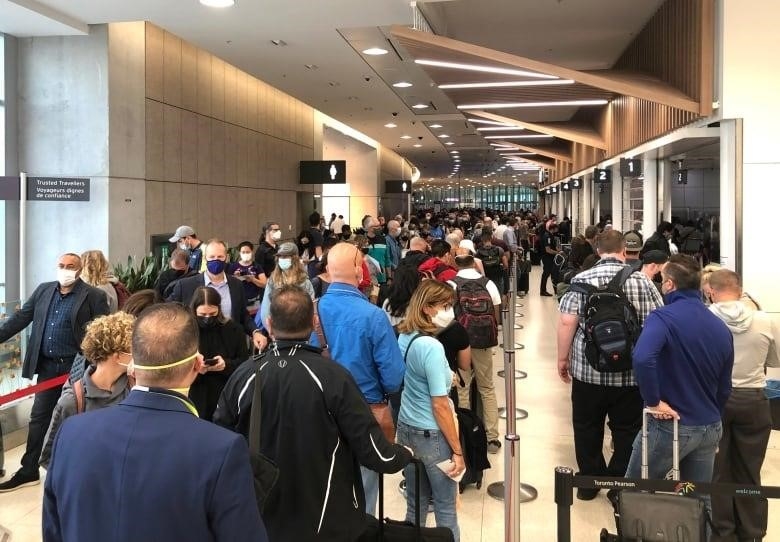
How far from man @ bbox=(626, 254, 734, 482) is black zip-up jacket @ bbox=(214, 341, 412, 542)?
1779 mm

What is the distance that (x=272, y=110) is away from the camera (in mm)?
16781

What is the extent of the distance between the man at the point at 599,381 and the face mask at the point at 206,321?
2382 mm

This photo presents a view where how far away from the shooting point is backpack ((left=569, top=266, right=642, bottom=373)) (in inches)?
170

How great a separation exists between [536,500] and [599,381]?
1.00 metres

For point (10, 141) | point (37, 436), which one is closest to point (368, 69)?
point (10, 141)

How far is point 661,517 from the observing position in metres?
2.72

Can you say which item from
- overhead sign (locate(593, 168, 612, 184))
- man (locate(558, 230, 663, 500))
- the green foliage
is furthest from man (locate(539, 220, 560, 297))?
man (locate(558, 230, 663, 500))

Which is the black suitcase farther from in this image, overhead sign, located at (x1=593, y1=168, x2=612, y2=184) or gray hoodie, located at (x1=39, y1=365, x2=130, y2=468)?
overhead sign, located at (x1=593, y1=168, x2=612, y2=184)

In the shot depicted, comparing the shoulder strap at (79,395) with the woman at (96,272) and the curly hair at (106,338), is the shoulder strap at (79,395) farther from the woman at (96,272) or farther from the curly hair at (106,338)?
the woman at (96,272)

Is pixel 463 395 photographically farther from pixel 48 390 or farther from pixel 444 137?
pixel 444 137

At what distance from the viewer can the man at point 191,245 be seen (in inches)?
314

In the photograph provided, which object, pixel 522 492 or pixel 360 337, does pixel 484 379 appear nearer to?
pixel 522 492

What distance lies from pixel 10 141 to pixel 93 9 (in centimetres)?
248

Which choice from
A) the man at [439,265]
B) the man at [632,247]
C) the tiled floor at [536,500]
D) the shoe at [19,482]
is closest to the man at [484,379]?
the tiled floor at [536,500]
